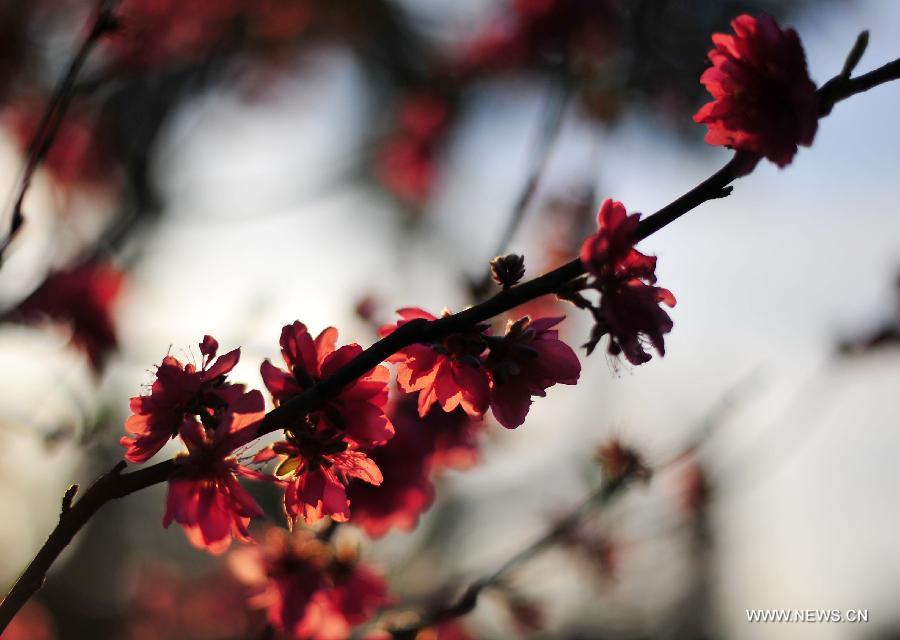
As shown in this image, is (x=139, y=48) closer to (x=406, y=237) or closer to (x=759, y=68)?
(x=406, y=237)

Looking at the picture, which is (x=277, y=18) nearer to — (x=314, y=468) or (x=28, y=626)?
(x=28, y=626)

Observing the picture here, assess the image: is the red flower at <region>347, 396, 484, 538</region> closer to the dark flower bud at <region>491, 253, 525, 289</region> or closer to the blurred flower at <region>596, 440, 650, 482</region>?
the blurred flower at <region>596, 440, 650, 482</region>

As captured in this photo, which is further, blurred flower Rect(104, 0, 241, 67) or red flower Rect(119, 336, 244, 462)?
blurred flower Rect(104, 0, 241, 67)

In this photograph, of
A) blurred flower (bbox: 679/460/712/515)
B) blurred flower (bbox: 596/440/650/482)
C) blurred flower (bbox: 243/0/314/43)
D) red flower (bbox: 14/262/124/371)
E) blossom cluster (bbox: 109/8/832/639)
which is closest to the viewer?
blossom cluster (bbox: 109/8/832/639)

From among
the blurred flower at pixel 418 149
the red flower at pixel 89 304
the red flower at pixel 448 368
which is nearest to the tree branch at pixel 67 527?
the red flower at pixel 448 368

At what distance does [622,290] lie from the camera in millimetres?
1066

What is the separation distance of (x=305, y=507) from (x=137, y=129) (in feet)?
10.5

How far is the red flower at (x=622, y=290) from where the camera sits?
1.03 m

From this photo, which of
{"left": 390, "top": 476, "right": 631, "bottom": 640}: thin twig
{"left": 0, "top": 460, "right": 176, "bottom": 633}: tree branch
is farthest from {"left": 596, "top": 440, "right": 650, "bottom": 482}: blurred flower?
{"left": 0, "top": 460, "right": 176, "bottom": 633}: tree branch

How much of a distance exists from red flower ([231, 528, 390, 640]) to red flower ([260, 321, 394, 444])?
3.07 feet

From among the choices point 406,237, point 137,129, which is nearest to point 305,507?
point 137,129

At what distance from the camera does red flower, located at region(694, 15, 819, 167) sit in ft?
3.44

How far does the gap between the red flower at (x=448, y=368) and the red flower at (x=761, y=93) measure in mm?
436

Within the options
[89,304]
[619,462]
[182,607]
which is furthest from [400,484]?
[182,607]
